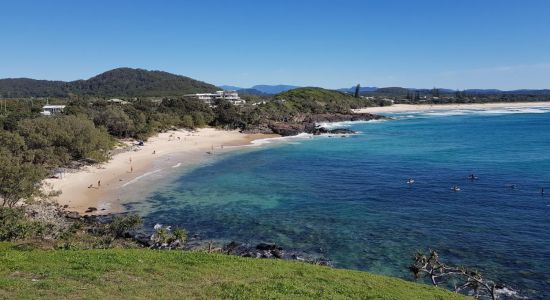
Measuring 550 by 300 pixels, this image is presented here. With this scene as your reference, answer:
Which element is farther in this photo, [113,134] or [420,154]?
[113,134]

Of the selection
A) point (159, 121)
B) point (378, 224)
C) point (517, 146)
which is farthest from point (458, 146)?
point (159, 121)

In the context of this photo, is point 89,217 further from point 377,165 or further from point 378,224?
point 377,165

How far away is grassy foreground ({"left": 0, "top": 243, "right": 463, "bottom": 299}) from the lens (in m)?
15.4

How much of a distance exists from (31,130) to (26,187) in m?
23.4

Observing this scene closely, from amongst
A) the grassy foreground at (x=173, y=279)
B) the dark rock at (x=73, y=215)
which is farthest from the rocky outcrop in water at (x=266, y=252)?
the dark rock at (x=73, y=215)

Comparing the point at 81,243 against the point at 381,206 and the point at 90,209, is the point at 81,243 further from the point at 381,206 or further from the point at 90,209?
the point at 381,206

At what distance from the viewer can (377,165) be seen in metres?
64.4

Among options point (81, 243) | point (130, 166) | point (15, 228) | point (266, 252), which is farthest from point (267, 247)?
point (130, 166)

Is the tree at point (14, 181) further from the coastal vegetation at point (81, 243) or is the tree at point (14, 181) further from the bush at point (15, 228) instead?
the bush at point (15, 228)

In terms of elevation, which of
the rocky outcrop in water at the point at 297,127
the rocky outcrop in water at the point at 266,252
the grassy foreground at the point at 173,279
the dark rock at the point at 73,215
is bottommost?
the rocky outcrop in water at the point at 266,252

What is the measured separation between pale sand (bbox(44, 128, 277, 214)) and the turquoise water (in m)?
5.12

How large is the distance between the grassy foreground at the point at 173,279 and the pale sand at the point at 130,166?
22.4m

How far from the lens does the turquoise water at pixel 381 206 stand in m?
29.7

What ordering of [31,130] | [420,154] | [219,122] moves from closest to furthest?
[31,130] → [420,154] → [219,122]
